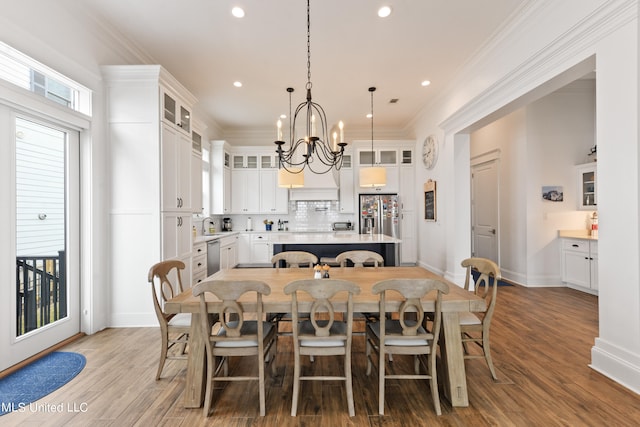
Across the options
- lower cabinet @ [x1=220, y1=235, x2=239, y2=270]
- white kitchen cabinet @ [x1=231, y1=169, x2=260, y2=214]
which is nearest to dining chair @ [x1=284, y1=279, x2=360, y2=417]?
lower cabinet @ [x1=220, y1=235, x2=239, y2=270]

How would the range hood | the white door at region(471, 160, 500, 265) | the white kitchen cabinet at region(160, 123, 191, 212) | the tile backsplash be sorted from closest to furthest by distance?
the white kitchen cabinet at region(160, 123, 191, 212) → the white door at region(471, 160, 500, 265) → the range hood → the tile backsplash

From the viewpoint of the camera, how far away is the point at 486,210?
594 cm

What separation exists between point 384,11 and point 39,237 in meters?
3.95

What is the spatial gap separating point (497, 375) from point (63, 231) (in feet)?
13.5

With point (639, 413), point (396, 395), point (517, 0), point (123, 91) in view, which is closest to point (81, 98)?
point (123, 91)

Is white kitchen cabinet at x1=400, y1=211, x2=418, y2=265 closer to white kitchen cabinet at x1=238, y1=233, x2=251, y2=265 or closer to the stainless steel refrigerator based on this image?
the stainless steel refrigerator

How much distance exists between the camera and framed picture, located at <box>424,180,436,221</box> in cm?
551

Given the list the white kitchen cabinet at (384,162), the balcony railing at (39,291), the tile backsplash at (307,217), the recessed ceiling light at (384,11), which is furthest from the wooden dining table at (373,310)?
the tile backsplash at (307,217)

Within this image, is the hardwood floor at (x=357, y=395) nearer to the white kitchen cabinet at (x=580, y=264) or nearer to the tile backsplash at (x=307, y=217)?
the white kitchen cabinet at (x=580, y=264)

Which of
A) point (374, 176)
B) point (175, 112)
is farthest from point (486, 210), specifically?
point (175, 112)

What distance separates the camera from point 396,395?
202 cm

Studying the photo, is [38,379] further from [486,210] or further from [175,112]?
[486,210]

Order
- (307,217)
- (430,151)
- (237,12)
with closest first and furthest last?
(237,12)
(430,151)
(307,217)

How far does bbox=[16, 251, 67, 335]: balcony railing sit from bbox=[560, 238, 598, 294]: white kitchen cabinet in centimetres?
656
